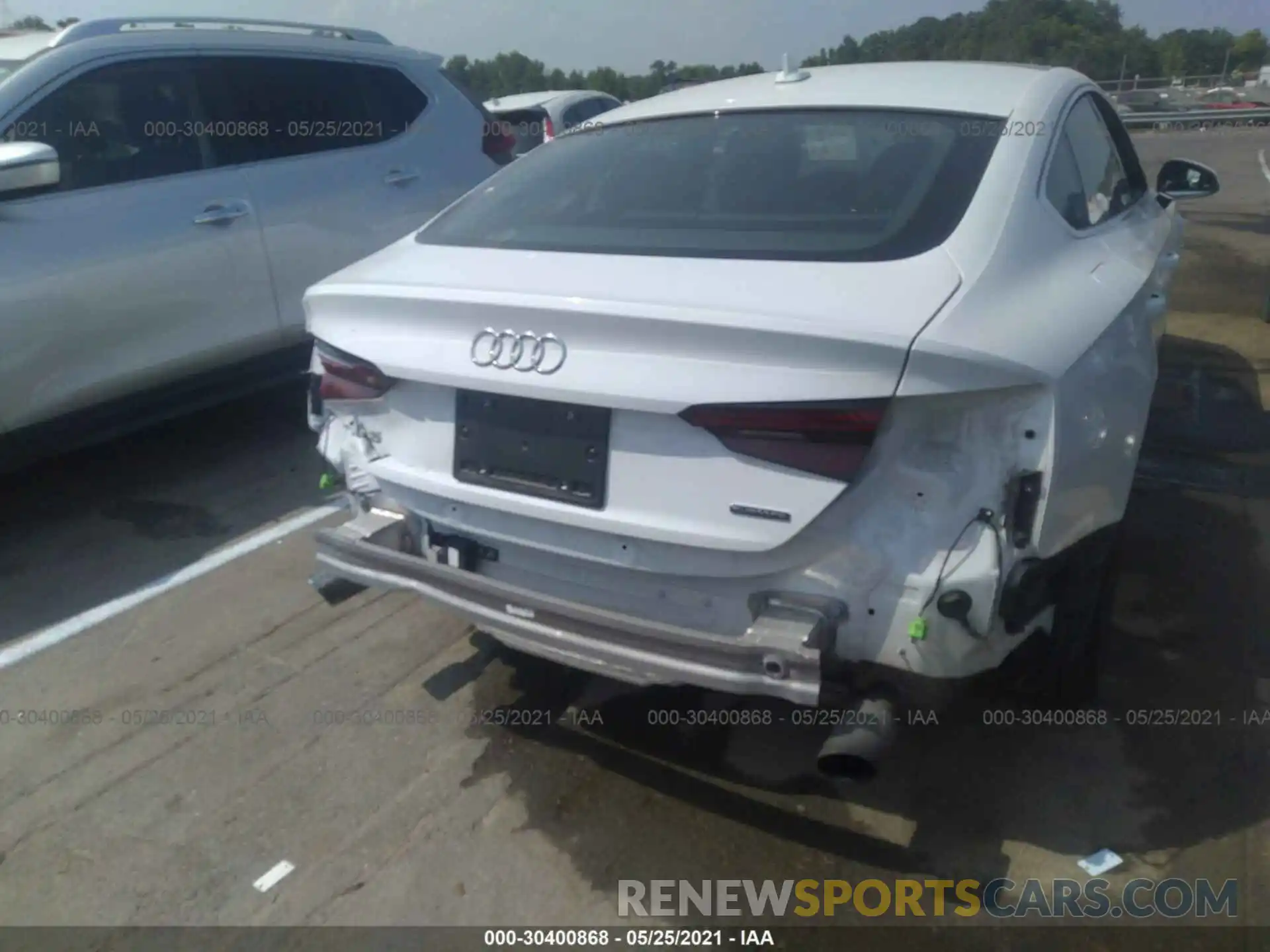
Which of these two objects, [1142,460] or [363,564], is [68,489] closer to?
[363,564]

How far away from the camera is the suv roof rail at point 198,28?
15.1ft

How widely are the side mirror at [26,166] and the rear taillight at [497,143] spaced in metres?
2.72

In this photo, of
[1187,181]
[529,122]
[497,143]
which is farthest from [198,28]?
[529,122]

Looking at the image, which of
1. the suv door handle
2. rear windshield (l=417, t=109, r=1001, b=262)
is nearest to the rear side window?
the suv door handle

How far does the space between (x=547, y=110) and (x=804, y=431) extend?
36.2 feet

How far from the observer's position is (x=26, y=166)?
391 cm

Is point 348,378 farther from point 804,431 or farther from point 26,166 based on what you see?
point 26,166

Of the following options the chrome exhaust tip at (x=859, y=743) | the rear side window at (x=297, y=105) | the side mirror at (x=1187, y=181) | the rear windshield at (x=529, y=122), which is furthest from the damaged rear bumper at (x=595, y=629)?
the rear windshield at (x=529, y=122)

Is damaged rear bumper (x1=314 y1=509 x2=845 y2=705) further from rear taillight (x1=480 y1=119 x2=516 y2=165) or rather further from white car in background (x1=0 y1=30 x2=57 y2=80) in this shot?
rear taillight (x1=480 y1=119 x2=516 y2=165)

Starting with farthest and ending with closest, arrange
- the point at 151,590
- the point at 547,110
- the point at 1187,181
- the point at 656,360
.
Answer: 1. the point at 547,110
2. the point at 1187,181
3. the point at 151,590
4. the point at 656,360

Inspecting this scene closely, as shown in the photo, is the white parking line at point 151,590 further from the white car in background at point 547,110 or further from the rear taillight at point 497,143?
the white car in background at point 547,110

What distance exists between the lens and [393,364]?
8.79 ft

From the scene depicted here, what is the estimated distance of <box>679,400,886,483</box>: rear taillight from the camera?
2.18 metres

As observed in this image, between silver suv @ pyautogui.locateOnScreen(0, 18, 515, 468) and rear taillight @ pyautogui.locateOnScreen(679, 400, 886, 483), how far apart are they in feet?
9.97
